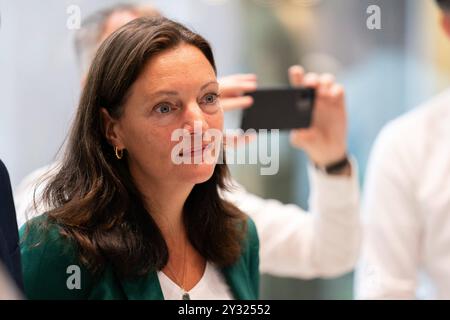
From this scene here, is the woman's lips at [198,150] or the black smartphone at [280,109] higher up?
the black smartphone at [280,109]

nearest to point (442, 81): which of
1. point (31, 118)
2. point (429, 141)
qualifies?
point (429, 141)

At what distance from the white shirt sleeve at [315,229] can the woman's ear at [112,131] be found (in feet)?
1.39

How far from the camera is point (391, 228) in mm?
1645

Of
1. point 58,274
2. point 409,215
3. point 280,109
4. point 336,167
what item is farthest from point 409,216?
point 58,274

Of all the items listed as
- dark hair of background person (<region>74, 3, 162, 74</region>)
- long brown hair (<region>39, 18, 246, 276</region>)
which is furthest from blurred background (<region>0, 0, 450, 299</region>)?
long brown hair (<region>39, 18, 246, 276</region>)

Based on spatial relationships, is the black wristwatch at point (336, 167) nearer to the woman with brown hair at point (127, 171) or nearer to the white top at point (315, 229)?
the white top at point (315, 229)

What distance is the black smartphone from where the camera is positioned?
1407 millimetres

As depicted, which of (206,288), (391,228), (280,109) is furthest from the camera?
(391,228)

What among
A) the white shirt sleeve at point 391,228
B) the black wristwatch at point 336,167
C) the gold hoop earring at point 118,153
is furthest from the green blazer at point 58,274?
the white shirt sleeve at point 391,228

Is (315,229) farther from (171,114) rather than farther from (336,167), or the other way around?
(171,114)

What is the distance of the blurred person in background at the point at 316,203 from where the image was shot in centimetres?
145

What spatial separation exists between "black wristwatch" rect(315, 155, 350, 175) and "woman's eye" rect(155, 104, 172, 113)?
56cm

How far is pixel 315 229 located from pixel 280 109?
270mm

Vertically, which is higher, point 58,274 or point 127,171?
point 127,171
